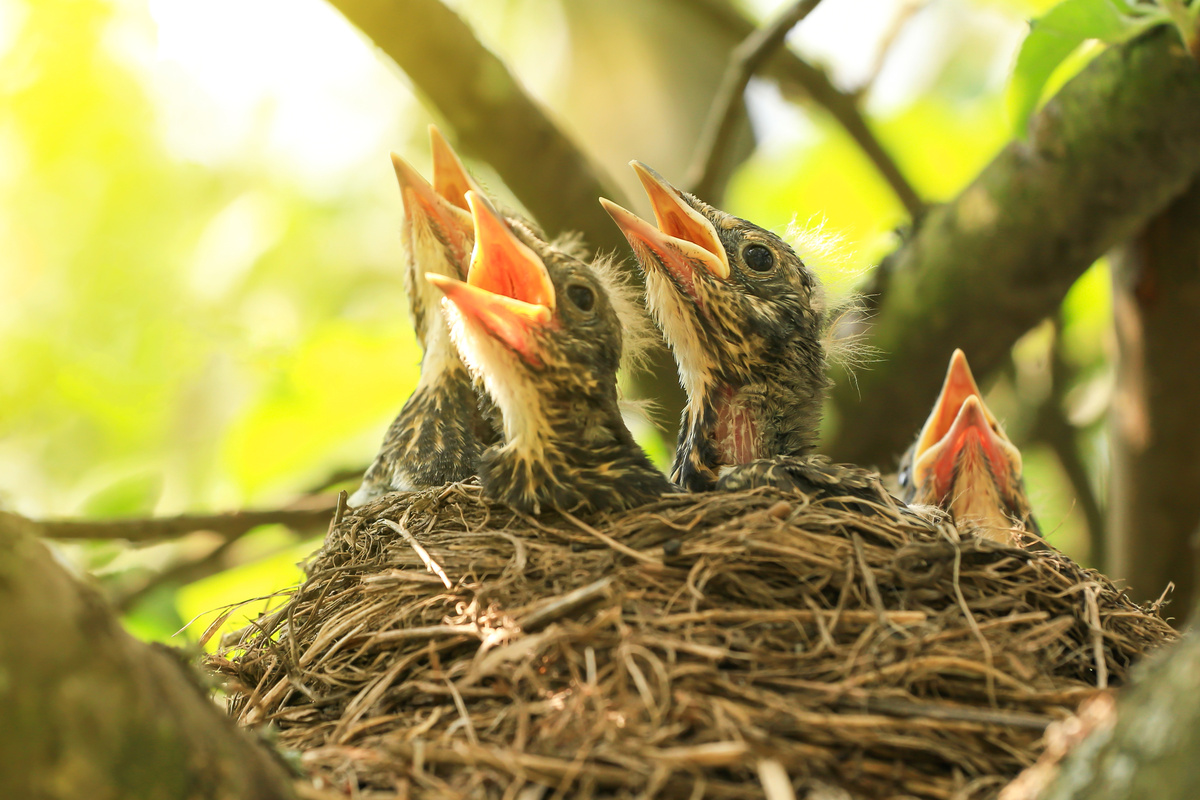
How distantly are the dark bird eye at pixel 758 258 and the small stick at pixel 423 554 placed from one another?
1103 millimetres

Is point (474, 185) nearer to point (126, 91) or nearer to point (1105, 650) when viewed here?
point (1105, 650)

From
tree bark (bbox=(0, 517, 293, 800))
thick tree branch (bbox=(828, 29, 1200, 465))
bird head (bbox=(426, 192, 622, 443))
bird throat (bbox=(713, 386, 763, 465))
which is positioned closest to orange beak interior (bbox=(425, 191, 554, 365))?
bird head (bbox=(426, 192, 622, 443))

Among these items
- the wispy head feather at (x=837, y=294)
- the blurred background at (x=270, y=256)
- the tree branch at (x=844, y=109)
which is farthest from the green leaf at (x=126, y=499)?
the tree branch at (x=844, y=109)

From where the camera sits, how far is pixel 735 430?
236cm

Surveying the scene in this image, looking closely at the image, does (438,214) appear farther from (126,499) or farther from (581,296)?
(126,499)

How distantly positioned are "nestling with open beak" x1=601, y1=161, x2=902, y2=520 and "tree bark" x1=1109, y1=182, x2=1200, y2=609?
1429 mm

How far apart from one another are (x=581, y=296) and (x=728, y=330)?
1.44 feet

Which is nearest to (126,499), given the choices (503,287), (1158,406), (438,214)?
(438,214)

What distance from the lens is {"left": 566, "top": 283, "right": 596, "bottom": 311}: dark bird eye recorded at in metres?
2.06

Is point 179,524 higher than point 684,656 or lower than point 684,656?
higher

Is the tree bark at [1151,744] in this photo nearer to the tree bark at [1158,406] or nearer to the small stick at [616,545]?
the small stick at [616,545]

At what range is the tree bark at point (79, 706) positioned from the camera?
86cm

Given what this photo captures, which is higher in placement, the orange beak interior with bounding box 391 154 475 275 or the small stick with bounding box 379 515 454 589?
the orange beak interior with bounding box 391 154 475 275

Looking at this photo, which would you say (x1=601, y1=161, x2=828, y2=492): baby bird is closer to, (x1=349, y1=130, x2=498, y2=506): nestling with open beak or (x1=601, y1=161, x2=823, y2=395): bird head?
(x1=601, y1=161, x2=823, y2=395): bird head
